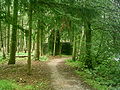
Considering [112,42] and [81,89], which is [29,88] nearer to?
[81,89]

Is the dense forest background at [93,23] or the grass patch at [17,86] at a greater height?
the dense forest background at [93,23]

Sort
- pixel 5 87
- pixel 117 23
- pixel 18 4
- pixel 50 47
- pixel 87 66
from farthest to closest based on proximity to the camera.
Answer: pixel 50 47
pixel 87 66
pixel 18 4
pixel 5 87
pixel 117 23

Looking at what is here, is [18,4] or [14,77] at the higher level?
[18,4]

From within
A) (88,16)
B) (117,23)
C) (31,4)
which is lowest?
(117,23)

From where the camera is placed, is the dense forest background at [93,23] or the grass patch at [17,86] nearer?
the dense forest background at [93,23]

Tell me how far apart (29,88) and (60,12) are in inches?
209

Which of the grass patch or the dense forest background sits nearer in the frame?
the dense forest background

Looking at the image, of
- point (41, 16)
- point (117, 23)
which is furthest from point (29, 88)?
point (41, 16)

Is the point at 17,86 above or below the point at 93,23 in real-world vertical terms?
below

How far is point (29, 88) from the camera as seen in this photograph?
956 centimetres

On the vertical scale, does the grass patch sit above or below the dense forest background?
below

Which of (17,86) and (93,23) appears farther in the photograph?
(93,23)

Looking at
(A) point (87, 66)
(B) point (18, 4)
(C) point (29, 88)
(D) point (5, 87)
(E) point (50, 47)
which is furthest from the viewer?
(E) point (50, 47)

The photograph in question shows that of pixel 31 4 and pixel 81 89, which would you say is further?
pixel 31 4
